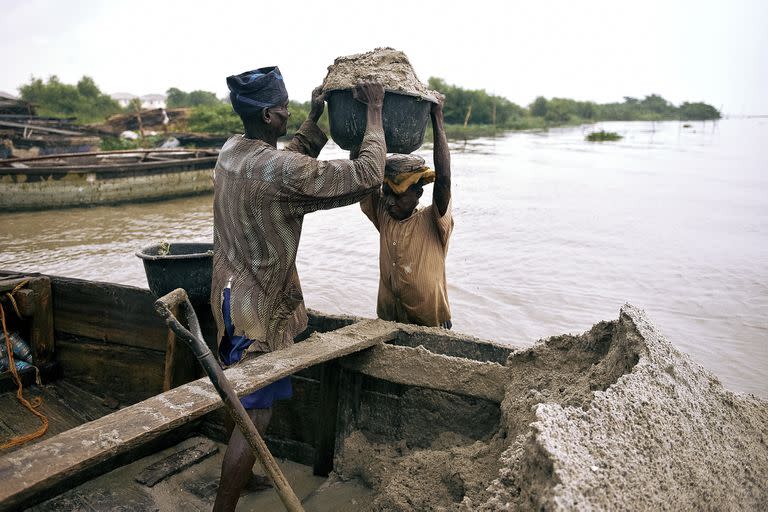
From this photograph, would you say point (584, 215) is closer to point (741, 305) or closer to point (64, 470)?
point (741, 305)

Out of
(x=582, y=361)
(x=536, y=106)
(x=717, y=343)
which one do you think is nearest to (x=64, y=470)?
(x=582, y=361)

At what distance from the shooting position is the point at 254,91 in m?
2.15

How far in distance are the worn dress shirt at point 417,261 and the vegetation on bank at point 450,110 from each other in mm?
12880

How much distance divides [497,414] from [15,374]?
8.91 feet

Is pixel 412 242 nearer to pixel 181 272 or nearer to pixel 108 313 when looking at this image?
pixel 181 272

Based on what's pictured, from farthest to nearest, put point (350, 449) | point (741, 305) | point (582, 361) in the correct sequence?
point (741, 305), point (350, 449), point (582, 361)

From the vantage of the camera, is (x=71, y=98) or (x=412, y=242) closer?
(x=412, y=242)

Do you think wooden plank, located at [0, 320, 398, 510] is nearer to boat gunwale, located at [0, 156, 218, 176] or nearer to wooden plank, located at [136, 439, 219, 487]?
wooden plank, located at [136, 439, 219, 487]

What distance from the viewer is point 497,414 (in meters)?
2.35

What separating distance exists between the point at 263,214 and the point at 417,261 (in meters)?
1.10

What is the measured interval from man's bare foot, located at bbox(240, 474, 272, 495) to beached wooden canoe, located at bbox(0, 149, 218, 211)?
404 inches

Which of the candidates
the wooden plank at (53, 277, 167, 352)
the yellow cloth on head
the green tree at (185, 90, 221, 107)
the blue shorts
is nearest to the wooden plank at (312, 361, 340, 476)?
the blue shorts

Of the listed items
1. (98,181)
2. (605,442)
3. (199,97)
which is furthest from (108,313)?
(199,97)

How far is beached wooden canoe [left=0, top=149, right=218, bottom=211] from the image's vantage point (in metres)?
12.1
